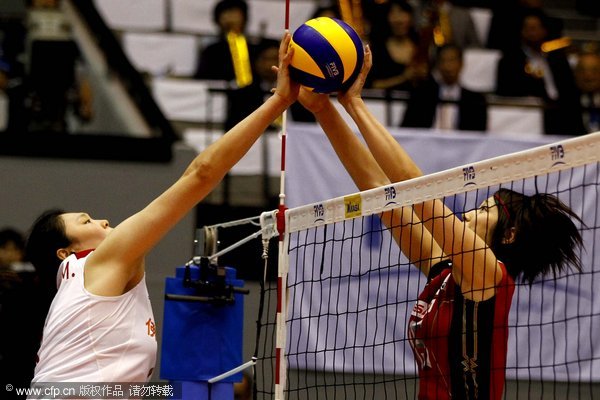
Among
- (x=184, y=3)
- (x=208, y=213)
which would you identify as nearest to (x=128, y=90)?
(x=208, y=213)

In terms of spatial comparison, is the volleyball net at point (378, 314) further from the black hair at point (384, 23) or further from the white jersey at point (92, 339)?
the black hair at point (384, 23)

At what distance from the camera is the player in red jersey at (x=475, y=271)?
3.84 metres

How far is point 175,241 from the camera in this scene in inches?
325

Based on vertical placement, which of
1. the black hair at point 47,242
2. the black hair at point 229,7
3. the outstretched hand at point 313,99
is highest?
the black hair at point 229,7

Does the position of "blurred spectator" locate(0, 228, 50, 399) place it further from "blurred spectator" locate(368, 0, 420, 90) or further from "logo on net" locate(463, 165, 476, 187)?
"blurred spectator" locate(368, 0, 420, 90)

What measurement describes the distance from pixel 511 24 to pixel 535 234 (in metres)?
7.98

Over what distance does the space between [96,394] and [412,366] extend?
4103 mm

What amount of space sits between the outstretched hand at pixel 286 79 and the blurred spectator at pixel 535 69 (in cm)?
647

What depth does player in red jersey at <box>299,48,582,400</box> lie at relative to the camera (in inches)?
151

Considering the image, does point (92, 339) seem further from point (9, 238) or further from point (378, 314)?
point (9, 238)

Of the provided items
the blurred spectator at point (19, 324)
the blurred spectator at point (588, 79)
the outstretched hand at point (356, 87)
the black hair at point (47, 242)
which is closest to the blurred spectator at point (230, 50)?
the blurred spectator at point (588, 79)

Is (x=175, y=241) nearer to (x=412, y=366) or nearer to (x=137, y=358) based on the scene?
(x=412, y=366)

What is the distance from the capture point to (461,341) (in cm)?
387

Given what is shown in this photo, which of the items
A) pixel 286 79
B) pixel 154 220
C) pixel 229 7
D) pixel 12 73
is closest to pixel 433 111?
pixel 229 7
